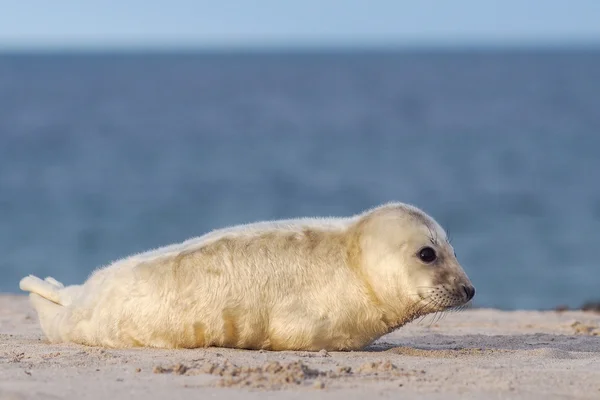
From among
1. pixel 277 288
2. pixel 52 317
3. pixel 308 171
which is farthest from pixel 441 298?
pixel 308 171

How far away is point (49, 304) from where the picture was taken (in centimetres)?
770

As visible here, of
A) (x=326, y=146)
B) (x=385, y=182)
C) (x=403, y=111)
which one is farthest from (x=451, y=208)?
(x=403, y=111)

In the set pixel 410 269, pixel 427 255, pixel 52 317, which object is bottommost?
pixel 52 317

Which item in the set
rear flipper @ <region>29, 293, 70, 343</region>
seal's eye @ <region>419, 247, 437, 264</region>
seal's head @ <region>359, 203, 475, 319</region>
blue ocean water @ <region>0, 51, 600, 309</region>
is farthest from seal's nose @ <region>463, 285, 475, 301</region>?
blue ocean water @ <region>0, 51, 600, 309</region>

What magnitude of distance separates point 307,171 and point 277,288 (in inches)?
1452

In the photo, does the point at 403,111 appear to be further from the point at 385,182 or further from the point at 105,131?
the point at 385,182

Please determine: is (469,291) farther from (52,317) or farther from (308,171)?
(308,171)

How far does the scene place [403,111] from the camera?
77812 mm

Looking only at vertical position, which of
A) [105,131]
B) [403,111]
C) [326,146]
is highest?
[403,111]

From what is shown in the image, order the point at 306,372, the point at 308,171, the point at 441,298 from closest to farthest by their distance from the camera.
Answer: the point at 306,372, the point at 441,298, the point at 308,171

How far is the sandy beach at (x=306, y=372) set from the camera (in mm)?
5566

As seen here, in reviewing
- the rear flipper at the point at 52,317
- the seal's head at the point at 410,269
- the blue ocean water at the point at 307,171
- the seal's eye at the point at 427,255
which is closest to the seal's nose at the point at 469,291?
the seal's head at the point at 410,269

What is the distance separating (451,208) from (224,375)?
90.0ft

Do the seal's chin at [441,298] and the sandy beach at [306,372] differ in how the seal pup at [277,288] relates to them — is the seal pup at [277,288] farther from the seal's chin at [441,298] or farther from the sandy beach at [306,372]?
the sandy beach at [306,372]
